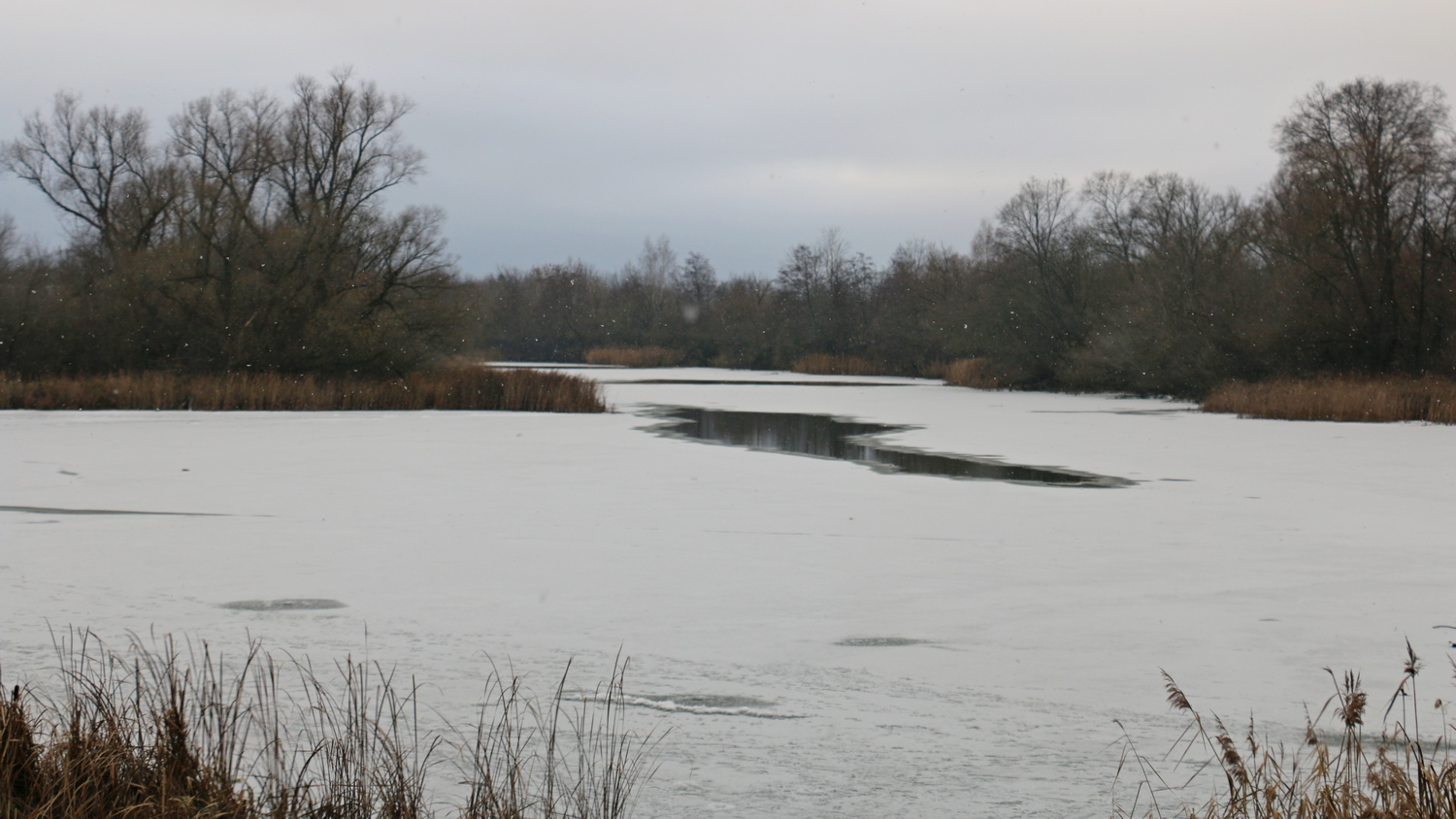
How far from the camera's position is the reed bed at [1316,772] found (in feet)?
9.02

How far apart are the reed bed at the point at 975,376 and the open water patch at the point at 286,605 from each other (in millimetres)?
34592

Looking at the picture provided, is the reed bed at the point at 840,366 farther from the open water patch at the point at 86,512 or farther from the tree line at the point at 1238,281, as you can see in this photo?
the open water patch at the point at 86,512

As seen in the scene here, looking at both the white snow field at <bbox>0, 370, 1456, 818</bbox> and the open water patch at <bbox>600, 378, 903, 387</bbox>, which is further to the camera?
the open water patch at <bbox>600, 378, 903, 387</bbox>

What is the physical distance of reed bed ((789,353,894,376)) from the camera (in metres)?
56.1

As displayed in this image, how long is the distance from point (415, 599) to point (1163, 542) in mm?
4936

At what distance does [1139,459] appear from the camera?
14.3 metres

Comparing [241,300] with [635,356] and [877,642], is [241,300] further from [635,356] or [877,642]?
[635,356]

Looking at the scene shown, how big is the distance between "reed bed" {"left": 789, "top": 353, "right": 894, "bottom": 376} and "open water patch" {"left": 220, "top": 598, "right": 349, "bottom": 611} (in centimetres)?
5024

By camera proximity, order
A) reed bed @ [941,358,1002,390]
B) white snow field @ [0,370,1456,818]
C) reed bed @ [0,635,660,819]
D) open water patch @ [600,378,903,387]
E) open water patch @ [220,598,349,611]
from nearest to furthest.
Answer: reed bed @ [0,635,660,819], white snow field @ [0,370,1456,818], open water patch @ [220,598,349,611], reed bed @ [941,358,1002,390], open water patch @ [600,378,903,387]

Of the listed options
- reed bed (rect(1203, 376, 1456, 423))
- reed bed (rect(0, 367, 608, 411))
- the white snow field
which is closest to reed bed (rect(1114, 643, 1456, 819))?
the white snow field

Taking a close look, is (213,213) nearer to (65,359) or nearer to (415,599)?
(65,359)

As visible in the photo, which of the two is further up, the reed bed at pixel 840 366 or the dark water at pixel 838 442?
the reed bed at pixel 840 366

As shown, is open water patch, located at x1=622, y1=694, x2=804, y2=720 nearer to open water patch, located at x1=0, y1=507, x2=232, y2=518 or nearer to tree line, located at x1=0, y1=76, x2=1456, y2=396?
open water patch, located at x1=0, y1=507, x2=232, y2=518

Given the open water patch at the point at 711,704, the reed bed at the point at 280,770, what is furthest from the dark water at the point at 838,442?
the reed bed at the point at 280,770
